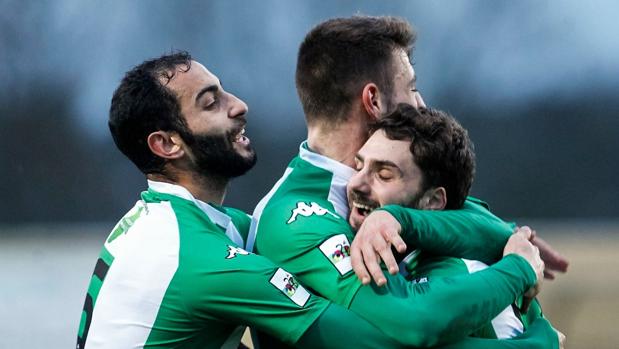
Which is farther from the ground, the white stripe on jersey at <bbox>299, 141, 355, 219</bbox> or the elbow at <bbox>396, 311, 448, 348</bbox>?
the white stripe on jersey at <bbox>299, 141, 355, 219</bbox>

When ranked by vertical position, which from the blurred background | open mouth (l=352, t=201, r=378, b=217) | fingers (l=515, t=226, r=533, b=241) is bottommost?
the blurred background

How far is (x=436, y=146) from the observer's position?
9.04 ft

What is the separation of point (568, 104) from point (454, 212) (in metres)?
5.19

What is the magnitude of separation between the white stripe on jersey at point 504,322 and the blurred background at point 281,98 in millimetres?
4292

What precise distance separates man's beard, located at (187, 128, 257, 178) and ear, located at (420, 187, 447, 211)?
2.06 ft

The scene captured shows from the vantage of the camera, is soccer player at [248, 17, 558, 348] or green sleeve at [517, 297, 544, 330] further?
green sleeve at [517, 297, 544, 330]

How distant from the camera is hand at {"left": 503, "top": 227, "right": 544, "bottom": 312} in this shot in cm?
274

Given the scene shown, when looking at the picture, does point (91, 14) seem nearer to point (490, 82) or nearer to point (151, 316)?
point (490, 82)

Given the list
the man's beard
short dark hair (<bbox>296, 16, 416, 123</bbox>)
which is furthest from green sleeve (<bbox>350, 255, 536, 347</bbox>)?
the man's beard

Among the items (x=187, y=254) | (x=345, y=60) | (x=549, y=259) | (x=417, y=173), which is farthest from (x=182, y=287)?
(x=549, y=259)

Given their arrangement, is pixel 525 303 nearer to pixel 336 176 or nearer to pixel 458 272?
pixel 458 272

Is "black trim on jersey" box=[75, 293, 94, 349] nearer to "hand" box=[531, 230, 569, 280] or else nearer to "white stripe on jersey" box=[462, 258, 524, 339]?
"white stripe on jersey" box=[462, 258, 524, 339]

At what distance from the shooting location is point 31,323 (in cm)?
622

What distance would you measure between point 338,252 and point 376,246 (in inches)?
5.2
